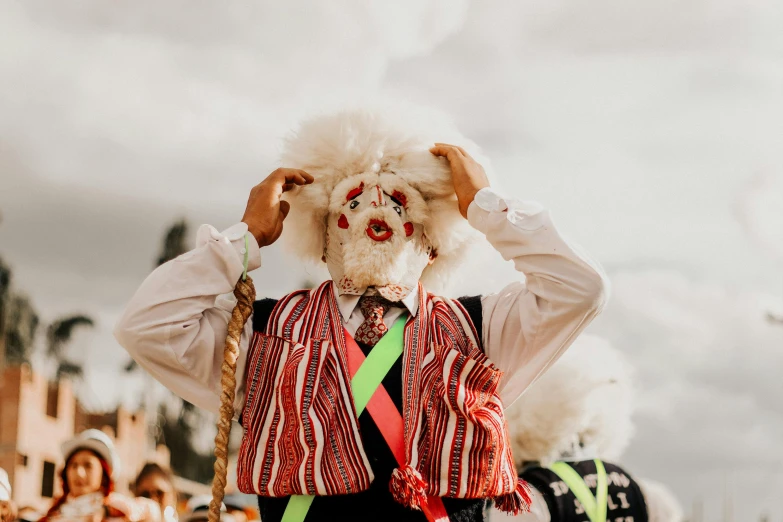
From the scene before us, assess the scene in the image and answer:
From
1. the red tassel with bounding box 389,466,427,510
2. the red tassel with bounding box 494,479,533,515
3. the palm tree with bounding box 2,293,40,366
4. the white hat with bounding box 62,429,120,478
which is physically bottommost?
the red tassel with bounding box 494,479,533,515

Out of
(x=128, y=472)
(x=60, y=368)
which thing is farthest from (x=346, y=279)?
(x=60, y=368)

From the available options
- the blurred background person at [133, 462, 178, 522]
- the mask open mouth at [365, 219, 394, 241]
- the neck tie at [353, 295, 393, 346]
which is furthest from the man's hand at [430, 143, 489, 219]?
the blurred background person at [133, 462, 178, 522]

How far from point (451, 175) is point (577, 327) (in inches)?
28.4

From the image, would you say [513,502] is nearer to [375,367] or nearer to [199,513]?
[375,367]

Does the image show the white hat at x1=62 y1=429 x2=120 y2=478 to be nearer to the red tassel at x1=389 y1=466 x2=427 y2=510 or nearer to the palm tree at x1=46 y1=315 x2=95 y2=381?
the red tassel at x1=389 y1=466 x2=427 y2=510

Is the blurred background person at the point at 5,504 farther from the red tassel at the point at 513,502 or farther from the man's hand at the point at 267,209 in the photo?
the red tassel at the point at 513,502

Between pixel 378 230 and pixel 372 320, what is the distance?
1.07 ft

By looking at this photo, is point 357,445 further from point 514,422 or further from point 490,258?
point 514,422

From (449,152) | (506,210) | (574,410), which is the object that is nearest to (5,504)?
(574,410)

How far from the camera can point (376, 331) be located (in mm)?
3605

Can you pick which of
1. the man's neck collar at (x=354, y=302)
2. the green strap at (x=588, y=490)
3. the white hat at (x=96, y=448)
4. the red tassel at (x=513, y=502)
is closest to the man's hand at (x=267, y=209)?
the man's neck collar at (x=354, y=302)

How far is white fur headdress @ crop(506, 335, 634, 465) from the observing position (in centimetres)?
583

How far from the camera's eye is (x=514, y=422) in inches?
235

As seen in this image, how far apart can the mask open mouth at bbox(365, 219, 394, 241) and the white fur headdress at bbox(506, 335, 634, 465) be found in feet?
7.98
